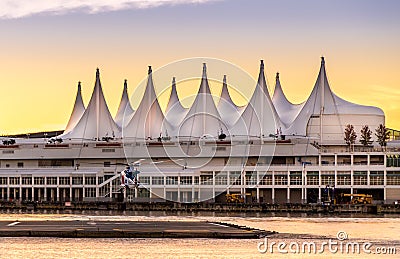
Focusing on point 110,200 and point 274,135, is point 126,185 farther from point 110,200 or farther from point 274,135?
point 274,135

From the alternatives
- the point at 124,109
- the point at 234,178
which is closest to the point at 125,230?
the point at 234,178

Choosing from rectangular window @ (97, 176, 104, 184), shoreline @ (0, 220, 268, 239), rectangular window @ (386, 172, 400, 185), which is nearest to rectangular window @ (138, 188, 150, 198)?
rectangular window @ (97, 176, 104, 184)

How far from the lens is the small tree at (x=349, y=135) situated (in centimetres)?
16075

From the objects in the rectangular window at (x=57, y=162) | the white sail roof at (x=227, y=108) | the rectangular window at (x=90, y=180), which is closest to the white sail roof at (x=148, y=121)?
the white sail roof at (x=227, y=108)

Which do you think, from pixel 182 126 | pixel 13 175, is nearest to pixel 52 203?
pixel 13 175

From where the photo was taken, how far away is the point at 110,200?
14712cm

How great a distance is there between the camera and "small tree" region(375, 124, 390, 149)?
16284 centimetres

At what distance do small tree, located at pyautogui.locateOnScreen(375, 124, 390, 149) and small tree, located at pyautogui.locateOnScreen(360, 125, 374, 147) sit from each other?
124 cm

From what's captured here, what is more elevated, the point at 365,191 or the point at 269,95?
the point at 269,95

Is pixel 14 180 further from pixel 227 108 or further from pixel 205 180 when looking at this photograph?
pixel 227 108

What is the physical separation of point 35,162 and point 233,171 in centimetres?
3078

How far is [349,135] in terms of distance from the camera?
163375 millimetres

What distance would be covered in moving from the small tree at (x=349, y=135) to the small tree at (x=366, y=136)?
51.8 inches

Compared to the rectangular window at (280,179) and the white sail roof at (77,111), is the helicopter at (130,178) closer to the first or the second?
the rectangular window at (280,179)
